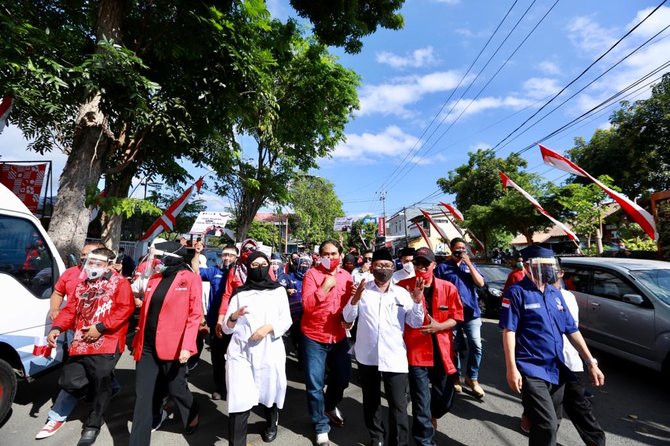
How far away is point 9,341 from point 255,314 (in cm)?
250

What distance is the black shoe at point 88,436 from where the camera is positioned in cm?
290

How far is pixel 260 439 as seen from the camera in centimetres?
311

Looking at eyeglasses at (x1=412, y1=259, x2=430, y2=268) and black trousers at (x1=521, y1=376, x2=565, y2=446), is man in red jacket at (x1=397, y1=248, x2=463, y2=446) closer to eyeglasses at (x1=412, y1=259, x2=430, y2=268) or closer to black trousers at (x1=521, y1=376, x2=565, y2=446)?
eyeglasses at (x1=412, y1=259, x2=430, y2=268)

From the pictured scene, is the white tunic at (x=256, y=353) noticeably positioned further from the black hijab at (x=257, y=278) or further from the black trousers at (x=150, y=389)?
the black trousers at (x=150, y=389)

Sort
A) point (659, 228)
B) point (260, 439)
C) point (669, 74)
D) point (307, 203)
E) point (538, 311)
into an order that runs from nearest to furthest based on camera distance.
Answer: point (538, 311), point (260, 439), point (659, 228), point (669, 74), point (307, 203)

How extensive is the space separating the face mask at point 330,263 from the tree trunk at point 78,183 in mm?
4859

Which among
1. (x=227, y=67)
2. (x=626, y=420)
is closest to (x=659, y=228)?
(x=626, y=420)

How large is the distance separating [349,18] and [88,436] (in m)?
7.37

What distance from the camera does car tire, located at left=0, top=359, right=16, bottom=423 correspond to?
10.1 ft

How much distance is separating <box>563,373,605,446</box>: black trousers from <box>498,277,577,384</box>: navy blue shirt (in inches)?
10.8

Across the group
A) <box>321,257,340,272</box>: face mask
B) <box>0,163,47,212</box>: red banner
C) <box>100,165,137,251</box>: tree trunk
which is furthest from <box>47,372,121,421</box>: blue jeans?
<box>0,163,47,212</box>: red banner

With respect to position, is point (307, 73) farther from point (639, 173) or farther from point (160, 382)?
point (639, 173)

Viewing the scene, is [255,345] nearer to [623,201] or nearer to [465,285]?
[465,285]

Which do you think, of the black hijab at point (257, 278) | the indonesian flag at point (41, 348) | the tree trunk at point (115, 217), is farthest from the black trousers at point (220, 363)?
the tree trunk at point (115, 217)
